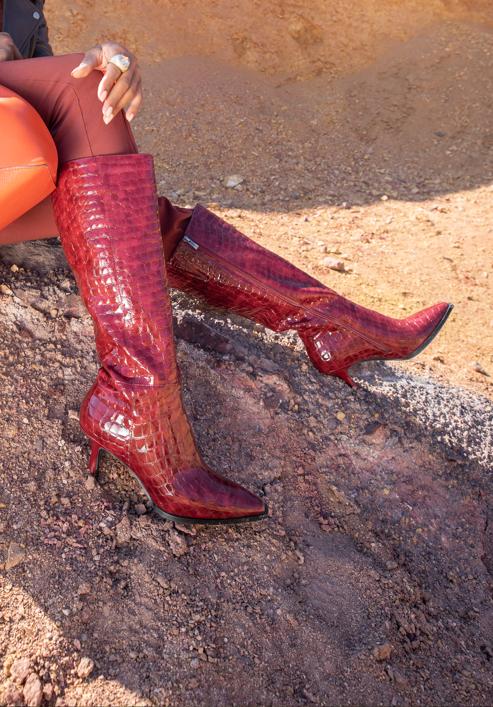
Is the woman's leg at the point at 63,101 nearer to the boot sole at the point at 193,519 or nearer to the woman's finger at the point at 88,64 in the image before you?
the woman's finger at the point at 88,64

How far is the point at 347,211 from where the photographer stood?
3.93m

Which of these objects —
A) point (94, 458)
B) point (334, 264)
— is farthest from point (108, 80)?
point (334, 264)

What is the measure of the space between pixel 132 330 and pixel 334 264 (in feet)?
6.30

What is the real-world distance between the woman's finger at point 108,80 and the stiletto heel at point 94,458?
741 millimetres

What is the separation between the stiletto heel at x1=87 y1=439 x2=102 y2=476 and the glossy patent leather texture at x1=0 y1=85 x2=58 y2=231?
536 millimetres

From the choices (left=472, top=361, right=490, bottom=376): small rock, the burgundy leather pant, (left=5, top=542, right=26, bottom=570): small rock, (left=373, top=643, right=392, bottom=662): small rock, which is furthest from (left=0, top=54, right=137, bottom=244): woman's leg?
(left=472, top=361, right=490, bottom=376): small rock

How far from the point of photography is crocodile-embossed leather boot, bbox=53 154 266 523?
4.87 ft

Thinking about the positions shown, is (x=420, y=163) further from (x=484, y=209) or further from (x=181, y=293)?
(x=181, y=293)

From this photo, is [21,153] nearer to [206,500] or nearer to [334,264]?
[206,500]

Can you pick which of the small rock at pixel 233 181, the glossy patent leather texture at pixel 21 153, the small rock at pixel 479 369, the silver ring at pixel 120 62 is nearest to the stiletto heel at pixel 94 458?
the glossy patent leather texture at pixel 21 153

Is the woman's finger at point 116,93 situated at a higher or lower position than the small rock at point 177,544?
higher

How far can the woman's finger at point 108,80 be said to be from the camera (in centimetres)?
147

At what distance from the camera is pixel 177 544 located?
1608 mm

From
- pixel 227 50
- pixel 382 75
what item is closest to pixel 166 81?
pixel 227 50
